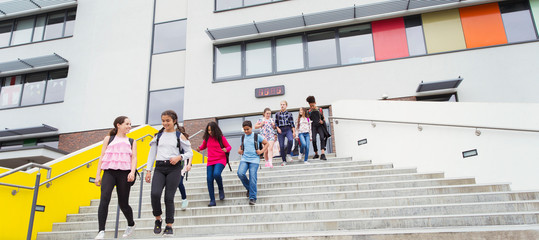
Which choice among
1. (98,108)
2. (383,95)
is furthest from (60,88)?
(383,95)

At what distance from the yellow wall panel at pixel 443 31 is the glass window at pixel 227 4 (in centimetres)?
700

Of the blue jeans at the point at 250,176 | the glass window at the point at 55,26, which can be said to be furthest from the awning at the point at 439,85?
the glass window at the point at 55,26

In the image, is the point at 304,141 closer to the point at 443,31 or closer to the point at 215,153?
the point at 215,153

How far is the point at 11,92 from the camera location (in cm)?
1584

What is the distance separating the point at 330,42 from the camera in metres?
13.2

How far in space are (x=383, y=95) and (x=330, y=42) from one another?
9.81ft

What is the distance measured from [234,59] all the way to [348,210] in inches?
383

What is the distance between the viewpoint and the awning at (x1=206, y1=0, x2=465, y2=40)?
39.4 feet

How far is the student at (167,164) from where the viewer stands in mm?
4598

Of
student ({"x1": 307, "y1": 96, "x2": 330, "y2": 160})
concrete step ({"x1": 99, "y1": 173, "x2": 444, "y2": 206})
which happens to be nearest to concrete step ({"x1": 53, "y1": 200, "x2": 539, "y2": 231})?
concrete step ({"x1": 99, "y1": 173, "x2": 444, "y2": 206})

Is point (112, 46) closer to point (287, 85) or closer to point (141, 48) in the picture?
point (141, 48)

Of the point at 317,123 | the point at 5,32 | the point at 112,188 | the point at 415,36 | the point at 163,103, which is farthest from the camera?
the point at 5,32

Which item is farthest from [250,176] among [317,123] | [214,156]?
[317,123]

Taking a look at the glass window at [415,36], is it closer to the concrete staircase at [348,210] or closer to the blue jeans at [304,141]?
the blue jeans at [304,141]
